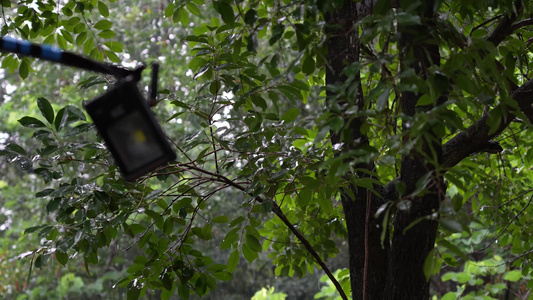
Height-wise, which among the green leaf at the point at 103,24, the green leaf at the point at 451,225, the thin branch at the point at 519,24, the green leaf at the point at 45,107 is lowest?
the green leaf at the point at 451,225

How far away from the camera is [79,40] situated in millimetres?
1795

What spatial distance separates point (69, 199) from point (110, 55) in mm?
559

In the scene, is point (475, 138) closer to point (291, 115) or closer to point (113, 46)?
point (291, 115)

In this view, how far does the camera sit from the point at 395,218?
136 cm

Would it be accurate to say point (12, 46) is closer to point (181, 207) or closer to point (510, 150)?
point (181, 207)

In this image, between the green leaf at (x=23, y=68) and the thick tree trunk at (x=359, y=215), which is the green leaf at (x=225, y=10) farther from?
the green leaf at (x=23, y=68)

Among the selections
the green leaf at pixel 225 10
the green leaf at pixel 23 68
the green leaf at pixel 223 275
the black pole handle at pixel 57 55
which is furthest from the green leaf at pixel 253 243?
the green leaf at pixel 23 68

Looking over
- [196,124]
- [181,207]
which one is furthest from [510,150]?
[196,124]

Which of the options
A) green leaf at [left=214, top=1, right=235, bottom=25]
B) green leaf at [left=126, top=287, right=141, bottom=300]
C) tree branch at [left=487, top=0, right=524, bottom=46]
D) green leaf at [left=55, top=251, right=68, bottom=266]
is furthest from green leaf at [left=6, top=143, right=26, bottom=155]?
tree branch at [left=487, top=0, right=524, bottom=46]

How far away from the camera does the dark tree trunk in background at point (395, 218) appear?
1.23 metres

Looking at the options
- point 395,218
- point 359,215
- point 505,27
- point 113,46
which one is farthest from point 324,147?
point 113,46

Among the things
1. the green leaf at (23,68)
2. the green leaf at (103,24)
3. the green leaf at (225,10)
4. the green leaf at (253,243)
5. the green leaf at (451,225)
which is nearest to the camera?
the green leaf at (451,225)

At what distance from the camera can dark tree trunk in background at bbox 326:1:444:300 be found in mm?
1227

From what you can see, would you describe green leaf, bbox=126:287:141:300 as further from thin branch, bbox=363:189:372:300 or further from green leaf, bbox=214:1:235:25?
green leaf, bbox=214:1:235:25
